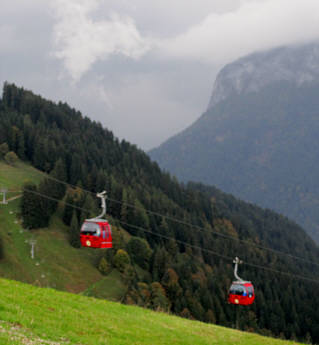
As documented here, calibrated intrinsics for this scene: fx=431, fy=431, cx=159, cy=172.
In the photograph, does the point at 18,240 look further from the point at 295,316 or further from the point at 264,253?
the point at 264,253

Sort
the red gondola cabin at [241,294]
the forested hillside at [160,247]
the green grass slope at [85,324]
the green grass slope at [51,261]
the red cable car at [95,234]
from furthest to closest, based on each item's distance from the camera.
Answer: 1. the forested hillside at [160,247]
2. the green grass slope at [51,261]
3. the red gondola cabin at [241,294]
4. the red cable car at [95,234]
5. the green grass slope at [85,324]

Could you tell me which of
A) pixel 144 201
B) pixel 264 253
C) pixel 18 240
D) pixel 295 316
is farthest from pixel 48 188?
pixel 264 253

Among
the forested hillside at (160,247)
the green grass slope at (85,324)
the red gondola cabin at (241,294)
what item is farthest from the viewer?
the forested hillside at (160,247)

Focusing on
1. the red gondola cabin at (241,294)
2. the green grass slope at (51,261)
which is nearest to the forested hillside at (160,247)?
the green grass slope at (51,261)

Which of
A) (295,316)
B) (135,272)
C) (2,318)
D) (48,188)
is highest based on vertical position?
(48,188)

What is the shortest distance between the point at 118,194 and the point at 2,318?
131504mm

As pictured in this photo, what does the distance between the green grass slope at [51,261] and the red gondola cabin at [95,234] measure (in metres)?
50.9

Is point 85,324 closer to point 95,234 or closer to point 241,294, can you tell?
point 95,234

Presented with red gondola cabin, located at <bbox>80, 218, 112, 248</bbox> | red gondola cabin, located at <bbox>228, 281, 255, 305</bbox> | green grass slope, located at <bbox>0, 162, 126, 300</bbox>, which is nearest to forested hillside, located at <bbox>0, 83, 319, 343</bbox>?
green grass slope, located at <bbox>0, 162, 126, 300</bbox>

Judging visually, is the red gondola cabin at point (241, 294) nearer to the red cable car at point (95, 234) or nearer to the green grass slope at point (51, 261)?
the red cable car at point (95, 234)

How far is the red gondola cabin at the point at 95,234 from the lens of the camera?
3694 centimetres

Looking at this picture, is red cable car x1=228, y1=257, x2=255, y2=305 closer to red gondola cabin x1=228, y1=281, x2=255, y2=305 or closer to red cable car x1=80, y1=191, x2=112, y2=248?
red gondola cabin x1=228, y1=281, x2=255, y2=305

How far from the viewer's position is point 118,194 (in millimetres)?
149750

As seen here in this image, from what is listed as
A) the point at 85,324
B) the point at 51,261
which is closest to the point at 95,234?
the point at 85,324
